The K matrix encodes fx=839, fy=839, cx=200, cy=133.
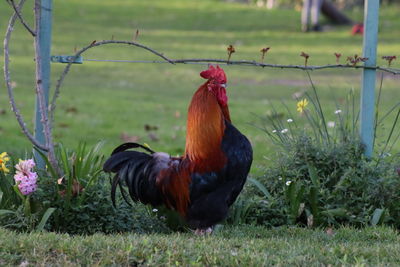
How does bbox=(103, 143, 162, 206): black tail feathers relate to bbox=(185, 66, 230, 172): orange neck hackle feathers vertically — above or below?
below

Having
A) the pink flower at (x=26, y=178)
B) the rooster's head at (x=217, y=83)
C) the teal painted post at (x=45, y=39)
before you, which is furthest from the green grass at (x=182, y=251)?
the teal painted post at (x=45, y=39)

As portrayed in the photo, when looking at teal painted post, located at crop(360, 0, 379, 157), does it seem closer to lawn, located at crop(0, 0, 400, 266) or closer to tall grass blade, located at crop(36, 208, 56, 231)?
lawn, located at crop(0, 0, 400, 266)

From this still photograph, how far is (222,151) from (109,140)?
209 inches

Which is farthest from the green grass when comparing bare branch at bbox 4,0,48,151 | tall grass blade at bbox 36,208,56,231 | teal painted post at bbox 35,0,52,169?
teal painted post at bbox 35,0,52,169

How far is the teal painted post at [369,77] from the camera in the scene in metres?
6.41

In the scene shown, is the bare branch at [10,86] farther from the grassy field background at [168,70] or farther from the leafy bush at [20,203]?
the grassy field background at [168,70]

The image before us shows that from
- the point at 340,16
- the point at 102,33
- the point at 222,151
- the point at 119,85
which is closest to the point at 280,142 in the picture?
the point at 222,151

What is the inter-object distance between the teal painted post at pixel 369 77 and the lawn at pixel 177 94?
0.50 metres

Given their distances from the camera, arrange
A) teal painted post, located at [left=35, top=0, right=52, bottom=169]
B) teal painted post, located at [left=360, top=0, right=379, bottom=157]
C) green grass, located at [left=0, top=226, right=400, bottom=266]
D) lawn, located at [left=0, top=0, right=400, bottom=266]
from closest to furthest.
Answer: green grass, located at [left=0, top=226, right=400, bottom=266], lawn, located at [left=0, top=0, right=400, bottom=266], teal painted post, located at [left=35, top=0, right=52, bottom=169], teal painted post, located at [left=360, top=0, right=379, bottom=157]

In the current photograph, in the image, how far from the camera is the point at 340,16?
2984 centimetres

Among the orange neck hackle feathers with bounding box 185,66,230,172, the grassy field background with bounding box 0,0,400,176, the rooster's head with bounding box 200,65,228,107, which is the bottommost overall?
the grassy field background with bounding box 0,0,400,176

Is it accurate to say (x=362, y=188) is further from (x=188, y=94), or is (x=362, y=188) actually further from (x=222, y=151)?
(x=188, y=94)

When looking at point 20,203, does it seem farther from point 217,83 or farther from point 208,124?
point 217,83

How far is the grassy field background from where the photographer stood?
1146cm
